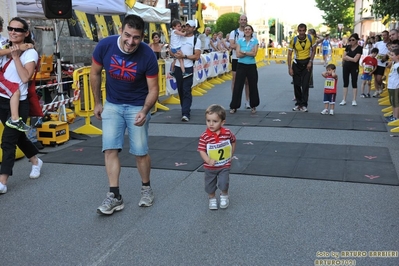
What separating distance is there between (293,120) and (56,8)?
517cm

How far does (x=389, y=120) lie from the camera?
9.62 m

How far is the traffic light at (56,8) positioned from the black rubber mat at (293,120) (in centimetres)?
302

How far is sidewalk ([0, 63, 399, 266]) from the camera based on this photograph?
12.2ft

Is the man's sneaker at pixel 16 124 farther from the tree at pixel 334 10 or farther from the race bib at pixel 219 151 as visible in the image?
the tree at pixel 334 10

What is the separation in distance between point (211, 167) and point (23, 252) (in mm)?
1875

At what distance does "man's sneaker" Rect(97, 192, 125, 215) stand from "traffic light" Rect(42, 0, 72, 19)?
461 cm

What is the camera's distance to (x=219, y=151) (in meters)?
4.56

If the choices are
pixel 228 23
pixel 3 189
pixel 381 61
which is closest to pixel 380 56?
pixel 381 61

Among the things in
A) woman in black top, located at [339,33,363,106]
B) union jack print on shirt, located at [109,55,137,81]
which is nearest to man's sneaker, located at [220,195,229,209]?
union jack print on shirt, located at [109,55,137,81]

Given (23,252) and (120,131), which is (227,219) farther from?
(23,252)

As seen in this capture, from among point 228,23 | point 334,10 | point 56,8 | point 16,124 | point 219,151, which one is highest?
point 334,10

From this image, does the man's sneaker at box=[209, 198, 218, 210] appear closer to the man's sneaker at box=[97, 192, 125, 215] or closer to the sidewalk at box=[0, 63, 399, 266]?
the sidewalk at box=[0, 63, 399, 266]

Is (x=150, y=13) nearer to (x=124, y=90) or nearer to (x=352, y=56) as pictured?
(x=352, y=56)

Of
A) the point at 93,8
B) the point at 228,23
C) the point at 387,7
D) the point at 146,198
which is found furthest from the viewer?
the point at 228,23
